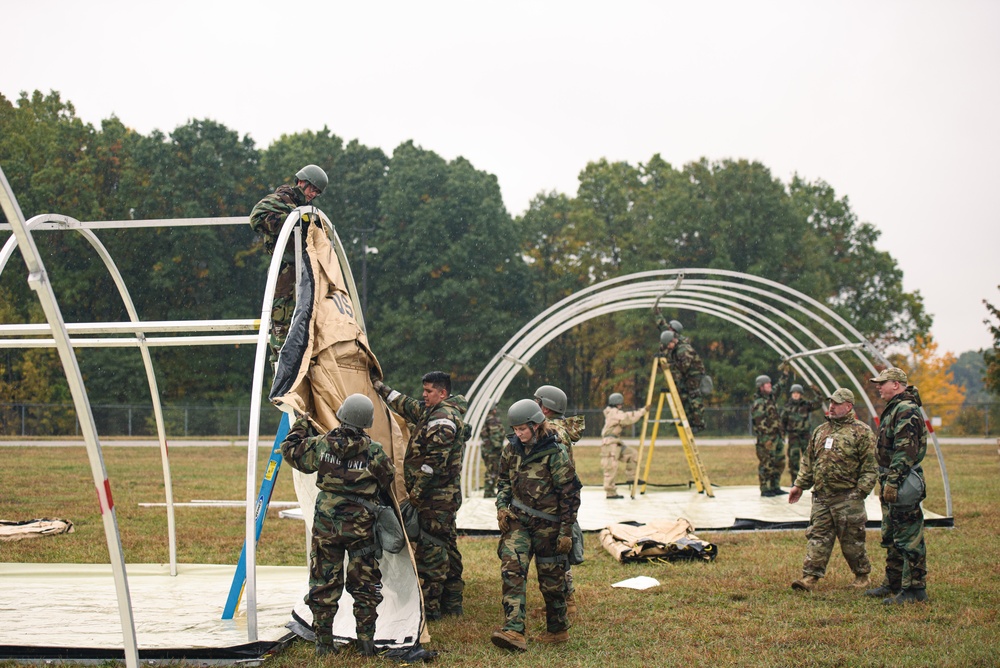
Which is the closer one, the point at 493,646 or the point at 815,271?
the point at 493,646

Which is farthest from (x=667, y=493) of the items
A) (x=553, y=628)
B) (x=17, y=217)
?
(x=17, y=217)

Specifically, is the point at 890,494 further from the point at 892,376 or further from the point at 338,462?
the point at 338,462

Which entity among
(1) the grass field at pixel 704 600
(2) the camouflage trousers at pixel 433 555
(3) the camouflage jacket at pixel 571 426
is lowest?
(1) the grass field at pixel 704 600

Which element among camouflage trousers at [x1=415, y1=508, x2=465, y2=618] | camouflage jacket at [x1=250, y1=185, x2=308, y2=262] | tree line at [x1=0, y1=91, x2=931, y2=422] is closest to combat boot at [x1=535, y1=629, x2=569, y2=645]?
camouflage trousers at [x1=415, y1=508, x2=465, y2=618]

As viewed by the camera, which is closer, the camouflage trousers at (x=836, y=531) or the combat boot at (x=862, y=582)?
the camouflage trousers at (x=836, y=531)

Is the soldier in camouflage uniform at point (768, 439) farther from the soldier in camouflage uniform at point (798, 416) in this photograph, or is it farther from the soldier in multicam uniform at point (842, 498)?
the soldier in multicam uniform at point (842, 498)

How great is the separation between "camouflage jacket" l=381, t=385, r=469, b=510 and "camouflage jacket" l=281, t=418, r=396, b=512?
3.12ft

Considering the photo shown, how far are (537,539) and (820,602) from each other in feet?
10.2

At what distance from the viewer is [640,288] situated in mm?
14266

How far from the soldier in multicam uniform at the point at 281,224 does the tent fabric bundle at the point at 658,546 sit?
4990 mm

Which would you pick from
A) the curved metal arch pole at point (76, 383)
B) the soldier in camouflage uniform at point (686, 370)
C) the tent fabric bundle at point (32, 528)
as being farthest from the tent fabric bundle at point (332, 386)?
the soldier in camouflage uniform at point (686, 370)

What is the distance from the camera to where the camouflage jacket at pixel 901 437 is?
803cm

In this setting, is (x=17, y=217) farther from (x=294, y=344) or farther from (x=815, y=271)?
(x=815, y=271)

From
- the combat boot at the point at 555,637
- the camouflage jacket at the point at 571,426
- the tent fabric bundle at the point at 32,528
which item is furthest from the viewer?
the tent fabric bundle at the point at 32,528
